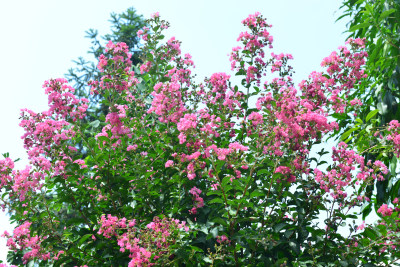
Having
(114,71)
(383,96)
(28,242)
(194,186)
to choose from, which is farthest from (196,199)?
(383,96)

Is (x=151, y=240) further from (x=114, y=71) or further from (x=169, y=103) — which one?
(x=114, y=71)

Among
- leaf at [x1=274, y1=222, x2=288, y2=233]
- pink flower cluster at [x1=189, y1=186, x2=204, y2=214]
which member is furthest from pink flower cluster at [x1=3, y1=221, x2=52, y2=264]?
leaf at [x1=274, y1=222, x2=288, y2=233]

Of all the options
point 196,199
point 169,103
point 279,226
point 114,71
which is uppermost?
point 114,71

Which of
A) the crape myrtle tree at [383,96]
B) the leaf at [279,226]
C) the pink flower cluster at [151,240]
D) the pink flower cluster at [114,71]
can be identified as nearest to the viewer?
the pink flower cluster at [151,240]

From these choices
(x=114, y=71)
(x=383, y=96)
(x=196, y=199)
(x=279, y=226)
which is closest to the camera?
(x=279, y=226)

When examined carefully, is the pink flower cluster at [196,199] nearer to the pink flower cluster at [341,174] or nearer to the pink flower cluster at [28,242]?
the pink flower cluster at [341,174]

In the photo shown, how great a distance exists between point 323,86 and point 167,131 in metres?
1.72

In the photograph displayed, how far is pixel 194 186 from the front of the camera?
13.9 ft

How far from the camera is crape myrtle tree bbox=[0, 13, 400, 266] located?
3.85 m

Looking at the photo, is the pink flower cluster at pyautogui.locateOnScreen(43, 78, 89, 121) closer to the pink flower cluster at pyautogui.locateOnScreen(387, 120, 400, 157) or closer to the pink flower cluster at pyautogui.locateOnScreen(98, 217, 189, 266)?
the pink flower cluster at pyautogui.locateOnScreen(98, 217, 189, 266)

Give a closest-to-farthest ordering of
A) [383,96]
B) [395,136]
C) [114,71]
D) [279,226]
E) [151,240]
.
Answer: [151,240] → [279,226] → [395,136] → [114,71] → [383,96]

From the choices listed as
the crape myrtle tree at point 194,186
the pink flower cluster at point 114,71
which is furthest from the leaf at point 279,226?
the pink flower cluster at point 114,71

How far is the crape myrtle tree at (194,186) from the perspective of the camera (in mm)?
3852

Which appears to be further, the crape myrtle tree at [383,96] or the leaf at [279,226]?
the crape myrtle tree at [383,96]
